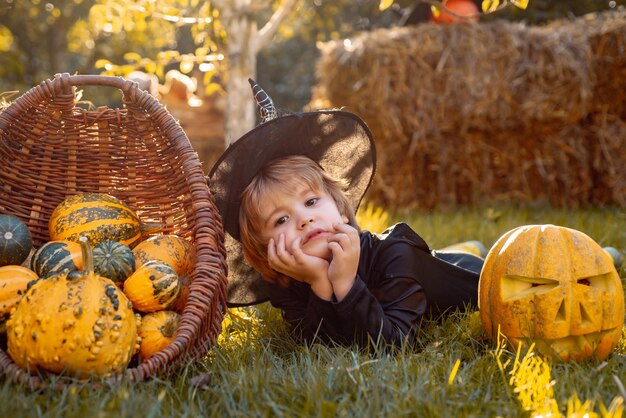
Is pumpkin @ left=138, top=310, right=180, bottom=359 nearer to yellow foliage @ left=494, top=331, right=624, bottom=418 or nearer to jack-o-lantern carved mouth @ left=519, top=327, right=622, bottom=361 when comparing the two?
yellow foliage @ left=494, top=331, right=624, bottom=418

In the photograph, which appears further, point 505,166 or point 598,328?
point 505,166

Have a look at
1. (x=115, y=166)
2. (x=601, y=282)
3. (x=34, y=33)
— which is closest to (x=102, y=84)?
(x=115, y=166)

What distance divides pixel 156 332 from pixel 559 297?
49.1 inches

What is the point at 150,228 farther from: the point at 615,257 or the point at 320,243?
the point at 615,257

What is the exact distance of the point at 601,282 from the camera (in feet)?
6.64

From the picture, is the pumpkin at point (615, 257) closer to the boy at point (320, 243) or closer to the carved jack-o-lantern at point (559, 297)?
the boy at point (320, 243)

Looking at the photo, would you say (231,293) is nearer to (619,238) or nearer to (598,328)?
(598,328)

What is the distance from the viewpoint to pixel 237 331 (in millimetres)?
2541

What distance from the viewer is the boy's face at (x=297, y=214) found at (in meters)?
2.31

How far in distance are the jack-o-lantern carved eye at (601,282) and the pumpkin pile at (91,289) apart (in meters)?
1.31

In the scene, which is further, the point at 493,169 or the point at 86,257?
the point at 493,169

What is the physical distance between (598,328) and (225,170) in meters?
1.42

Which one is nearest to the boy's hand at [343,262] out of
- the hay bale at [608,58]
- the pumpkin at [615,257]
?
the pumpkin at [615,257]

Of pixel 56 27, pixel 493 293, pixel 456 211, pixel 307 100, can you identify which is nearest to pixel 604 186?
pixel 456 211
